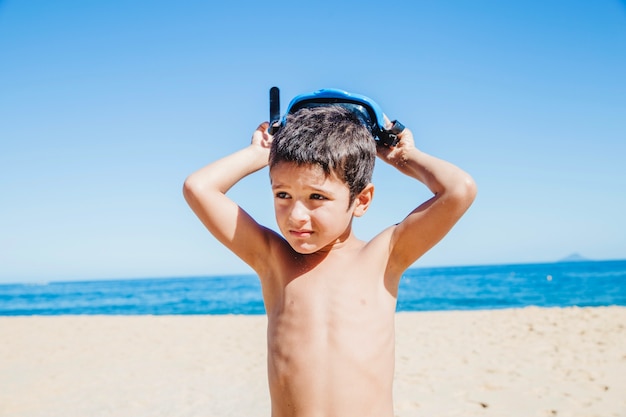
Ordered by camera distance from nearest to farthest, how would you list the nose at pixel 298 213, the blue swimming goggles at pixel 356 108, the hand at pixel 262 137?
Result: the nose at pixel 298 213
the blue swimming goggles at pixel 356 108
the hand at pixel 262 137

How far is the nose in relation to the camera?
1.73 metres

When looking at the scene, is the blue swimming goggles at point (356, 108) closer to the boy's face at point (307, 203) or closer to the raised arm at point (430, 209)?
the raised arm at point (430, 209)

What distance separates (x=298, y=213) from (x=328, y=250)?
1.08ft

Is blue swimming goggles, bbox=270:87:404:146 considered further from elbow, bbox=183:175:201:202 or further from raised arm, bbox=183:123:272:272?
elbow, bbox=183:175:201:202

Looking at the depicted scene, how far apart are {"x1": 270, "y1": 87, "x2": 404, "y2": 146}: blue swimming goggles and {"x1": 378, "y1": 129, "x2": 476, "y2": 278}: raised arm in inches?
4.3

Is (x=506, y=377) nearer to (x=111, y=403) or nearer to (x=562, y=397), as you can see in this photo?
(x=562, y=397)

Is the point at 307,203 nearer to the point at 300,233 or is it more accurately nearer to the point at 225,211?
the point at 300,233

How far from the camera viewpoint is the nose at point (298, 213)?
1.73 meters

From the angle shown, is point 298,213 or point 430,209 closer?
point 298,213

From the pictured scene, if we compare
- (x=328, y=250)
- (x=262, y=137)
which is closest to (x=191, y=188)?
(x=262, y=137)

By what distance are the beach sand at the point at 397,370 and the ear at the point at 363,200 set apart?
376cm

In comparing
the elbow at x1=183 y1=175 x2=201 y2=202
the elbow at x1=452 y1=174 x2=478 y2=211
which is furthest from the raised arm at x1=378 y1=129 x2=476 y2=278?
the elbow at x1=183 y1=175 x2=201 y2=202

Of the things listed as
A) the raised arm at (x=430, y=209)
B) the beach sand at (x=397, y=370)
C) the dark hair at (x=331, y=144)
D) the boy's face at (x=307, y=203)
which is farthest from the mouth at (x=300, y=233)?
the beach sand at (x=397, y=370)

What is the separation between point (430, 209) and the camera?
1.87 m
